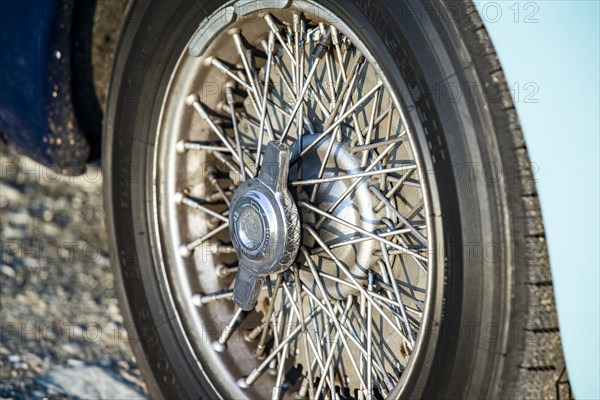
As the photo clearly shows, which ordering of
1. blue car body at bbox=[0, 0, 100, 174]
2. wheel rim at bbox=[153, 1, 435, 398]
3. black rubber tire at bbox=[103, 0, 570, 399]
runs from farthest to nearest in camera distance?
blue car body at bbox=[0, 0, 100, 174]
wheel rim at bbox=[153, 1, 435, 398]
black rubber tire at bbox=[103, 0, 570, 399]

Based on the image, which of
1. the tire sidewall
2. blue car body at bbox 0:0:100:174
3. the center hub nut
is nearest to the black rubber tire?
the tire sidewall

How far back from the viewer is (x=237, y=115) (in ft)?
6.64

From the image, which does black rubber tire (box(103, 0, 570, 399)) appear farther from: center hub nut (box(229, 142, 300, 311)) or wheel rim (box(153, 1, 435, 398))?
center hub nut (box(229, 142, 300, 311))

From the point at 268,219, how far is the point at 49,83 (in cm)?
97

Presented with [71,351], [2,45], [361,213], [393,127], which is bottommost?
[71,351]

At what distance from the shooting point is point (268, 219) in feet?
5.50

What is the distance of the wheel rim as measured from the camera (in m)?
1.62

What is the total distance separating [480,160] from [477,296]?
0.22m

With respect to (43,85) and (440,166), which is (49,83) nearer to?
(43,85)

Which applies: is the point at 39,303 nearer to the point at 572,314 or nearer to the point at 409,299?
the point at 409,299

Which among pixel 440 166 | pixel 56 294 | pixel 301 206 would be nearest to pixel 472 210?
pixel 440 166

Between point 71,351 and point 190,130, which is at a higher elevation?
point 190,130

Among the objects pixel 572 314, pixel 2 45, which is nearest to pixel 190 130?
pixel 2 45

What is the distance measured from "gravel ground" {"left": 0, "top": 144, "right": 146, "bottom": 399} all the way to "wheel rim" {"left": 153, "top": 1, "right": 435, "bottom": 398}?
1.13ft
